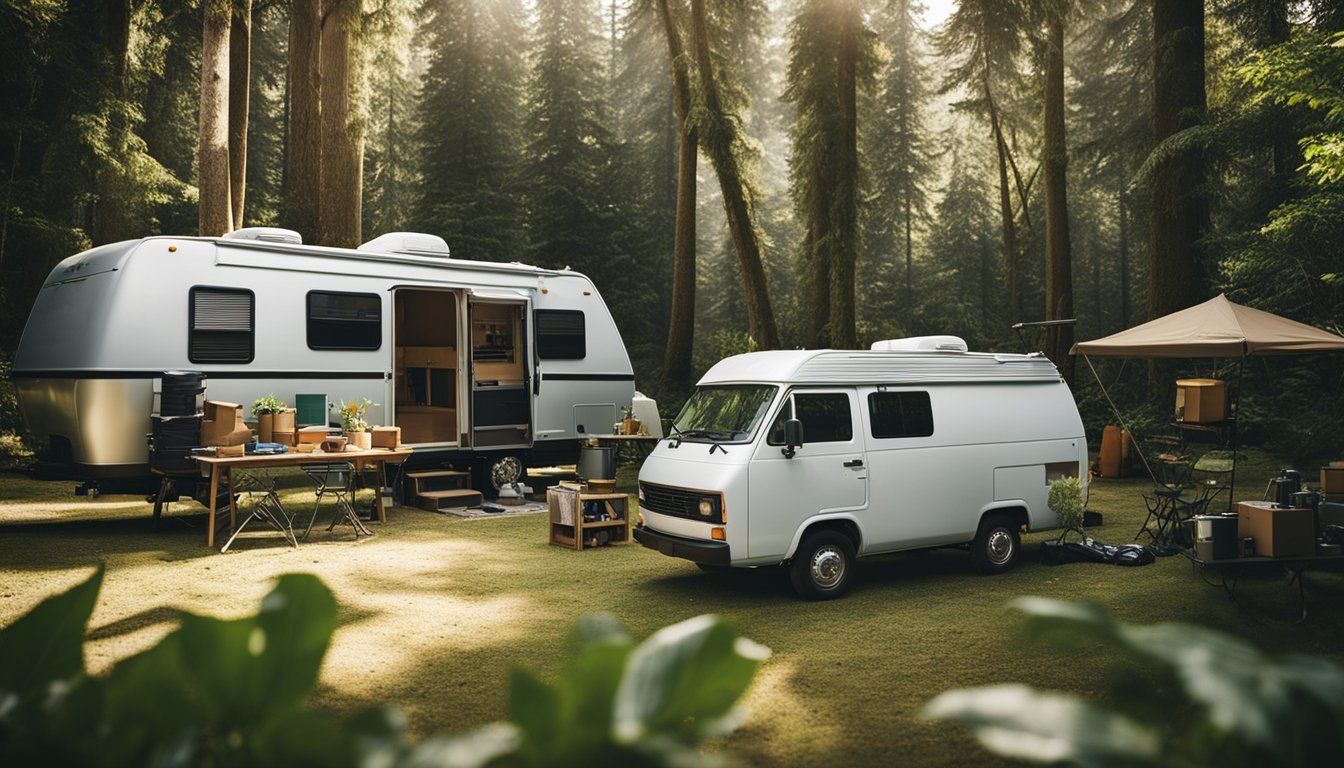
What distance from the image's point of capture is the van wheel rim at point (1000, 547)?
322 inches

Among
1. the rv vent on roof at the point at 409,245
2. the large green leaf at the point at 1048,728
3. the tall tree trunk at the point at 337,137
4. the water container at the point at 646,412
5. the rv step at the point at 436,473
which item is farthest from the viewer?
the tall tree trunk at the point at 337,137

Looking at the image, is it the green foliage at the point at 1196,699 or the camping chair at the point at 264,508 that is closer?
the green foliage at the point at 1196,699

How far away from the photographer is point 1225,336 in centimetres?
853

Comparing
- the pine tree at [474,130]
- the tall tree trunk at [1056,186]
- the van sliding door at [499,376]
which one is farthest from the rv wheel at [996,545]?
the pine tree at [474,130]

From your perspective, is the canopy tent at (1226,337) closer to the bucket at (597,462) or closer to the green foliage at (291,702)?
the bucket at (597,462)

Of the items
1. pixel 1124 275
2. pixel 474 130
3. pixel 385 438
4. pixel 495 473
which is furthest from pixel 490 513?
pixel 1124 275

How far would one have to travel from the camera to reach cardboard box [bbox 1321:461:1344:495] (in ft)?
26.6

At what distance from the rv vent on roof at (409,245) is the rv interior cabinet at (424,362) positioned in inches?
50.9

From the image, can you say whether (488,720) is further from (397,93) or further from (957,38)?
(397,93)

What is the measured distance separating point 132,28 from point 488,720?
60.5 feet

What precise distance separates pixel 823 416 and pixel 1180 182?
39.5 ft

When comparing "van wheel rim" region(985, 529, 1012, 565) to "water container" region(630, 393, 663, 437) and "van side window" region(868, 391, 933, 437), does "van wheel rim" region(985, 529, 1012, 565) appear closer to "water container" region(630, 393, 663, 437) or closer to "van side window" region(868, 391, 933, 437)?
"van side window" region(868, 391, 933, 437)

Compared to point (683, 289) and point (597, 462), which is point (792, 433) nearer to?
point (597, 462)

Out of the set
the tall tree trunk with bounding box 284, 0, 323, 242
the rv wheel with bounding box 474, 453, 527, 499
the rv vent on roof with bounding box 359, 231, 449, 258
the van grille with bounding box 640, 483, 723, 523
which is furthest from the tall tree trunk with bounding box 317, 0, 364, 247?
the van grille with bounding box 640, 483, 723, 523
